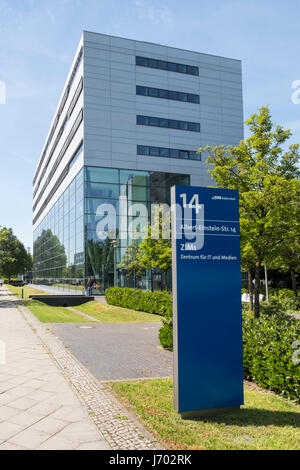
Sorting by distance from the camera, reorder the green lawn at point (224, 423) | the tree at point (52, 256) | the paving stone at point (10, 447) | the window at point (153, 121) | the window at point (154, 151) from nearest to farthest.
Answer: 1. the paving stone at point (10, 447)
2. the green lawn at point (224, 423)
3. the window at point (154, 151)
4. the window at point (153, 121)
5. the tree at point (52, 256)

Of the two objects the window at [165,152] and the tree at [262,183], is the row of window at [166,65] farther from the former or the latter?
the tree at [262,183]

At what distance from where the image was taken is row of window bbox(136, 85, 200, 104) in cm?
3794

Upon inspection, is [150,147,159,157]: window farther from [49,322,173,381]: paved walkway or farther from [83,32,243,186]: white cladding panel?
[49,322,173,381]: paved walkway

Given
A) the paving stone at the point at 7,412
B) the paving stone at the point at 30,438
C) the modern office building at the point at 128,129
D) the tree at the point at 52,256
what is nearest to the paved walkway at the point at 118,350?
the paving stone at the point at 7,412

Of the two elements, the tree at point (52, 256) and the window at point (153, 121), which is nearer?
the window at point (153, 121)

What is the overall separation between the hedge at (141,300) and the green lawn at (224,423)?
11163 mm

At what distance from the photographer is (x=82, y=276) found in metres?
35.0

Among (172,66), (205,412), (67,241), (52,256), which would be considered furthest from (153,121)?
(205,412)

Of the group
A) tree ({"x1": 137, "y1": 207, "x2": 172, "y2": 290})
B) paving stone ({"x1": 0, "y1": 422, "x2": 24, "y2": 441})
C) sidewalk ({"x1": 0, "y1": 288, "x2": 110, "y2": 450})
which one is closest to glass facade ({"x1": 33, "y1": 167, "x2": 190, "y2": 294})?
tree ({"x1": 137, "y1": 207, "x2": 172, "y2": 290})

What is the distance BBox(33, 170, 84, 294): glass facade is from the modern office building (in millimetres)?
131

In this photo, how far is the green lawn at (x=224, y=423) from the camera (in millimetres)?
4582

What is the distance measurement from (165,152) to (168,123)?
3.04m

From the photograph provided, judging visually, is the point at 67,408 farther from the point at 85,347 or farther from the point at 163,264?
the point at 163,264

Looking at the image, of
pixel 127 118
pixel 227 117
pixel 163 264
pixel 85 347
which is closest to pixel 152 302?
pixel 163 264
